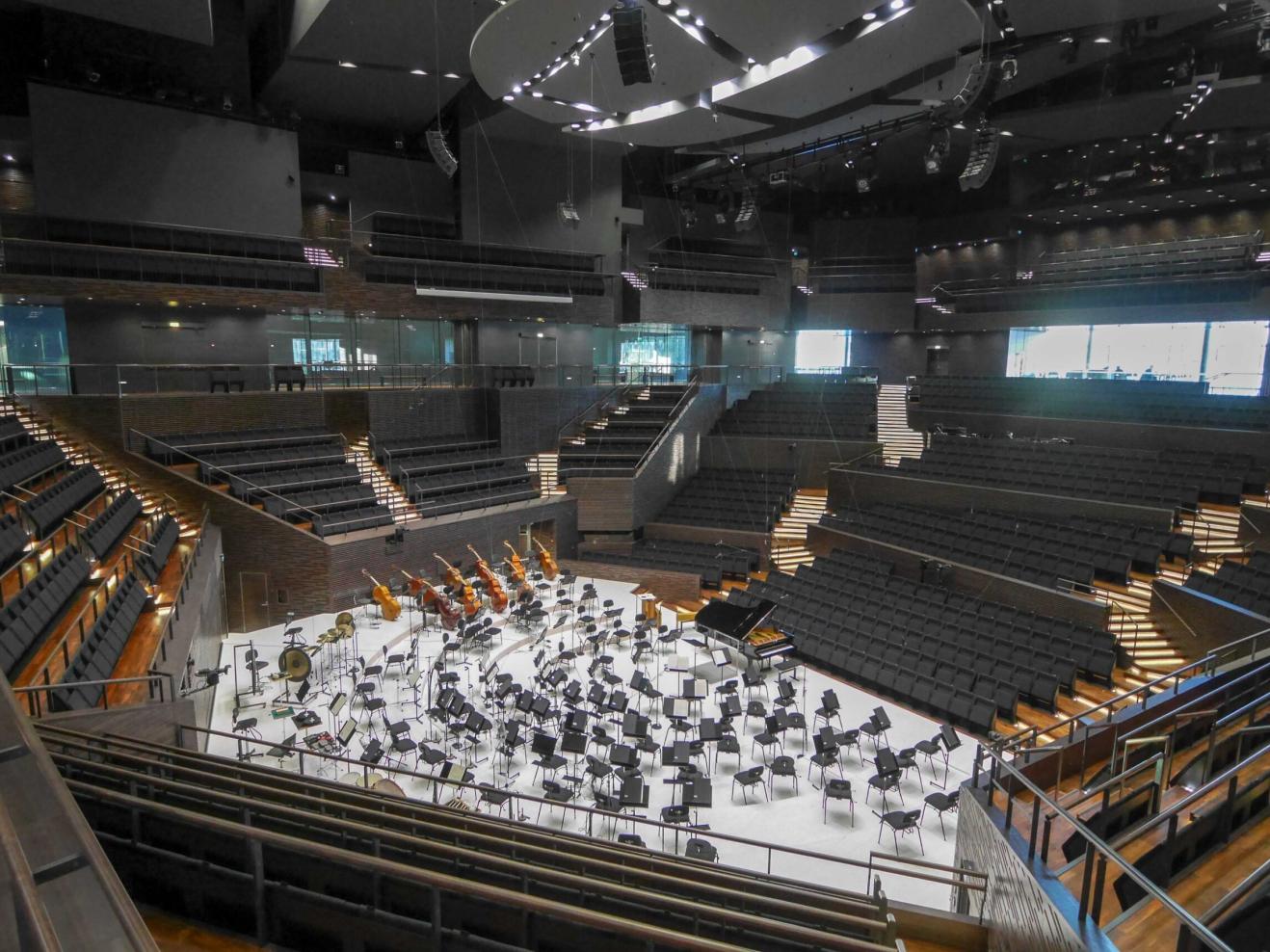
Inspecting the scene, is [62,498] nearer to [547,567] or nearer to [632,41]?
[547,567]

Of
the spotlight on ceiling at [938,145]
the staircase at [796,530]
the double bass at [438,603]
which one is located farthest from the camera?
the staircase at [796,530]

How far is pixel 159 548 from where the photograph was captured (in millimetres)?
10000

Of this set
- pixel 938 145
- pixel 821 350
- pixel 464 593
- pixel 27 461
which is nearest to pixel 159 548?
pixel 27 461

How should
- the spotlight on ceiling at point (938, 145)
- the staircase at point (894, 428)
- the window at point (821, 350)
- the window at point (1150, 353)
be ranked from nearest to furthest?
the spotlight on ceiling at point (938, 145)
the window at point (1150, 353)
the staircase at point (894, 428)
the window at point (821, 350)

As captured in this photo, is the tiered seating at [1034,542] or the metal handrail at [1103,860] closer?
the metal handrail at [1103,860]

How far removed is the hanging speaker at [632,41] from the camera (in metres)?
8.27

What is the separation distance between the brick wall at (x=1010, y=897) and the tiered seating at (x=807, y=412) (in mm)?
15567

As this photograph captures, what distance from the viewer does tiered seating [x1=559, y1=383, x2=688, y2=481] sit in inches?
723

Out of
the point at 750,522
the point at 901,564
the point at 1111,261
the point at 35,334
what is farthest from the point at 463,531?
the point at 1111,261

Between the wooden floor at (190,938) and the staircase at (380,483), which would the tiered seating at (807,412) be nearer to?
the staircase at (380,483)

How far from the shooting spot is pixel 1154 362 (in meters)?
19.9

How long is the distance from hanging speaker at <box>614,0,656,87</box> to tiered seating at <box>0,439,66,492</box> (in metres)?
9.70

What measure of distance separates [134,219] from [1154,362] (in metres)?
25.7

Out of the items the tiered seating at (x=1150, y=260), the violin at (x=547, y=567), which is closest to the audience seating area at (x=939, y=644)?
the violin at (x=547, y=567)
